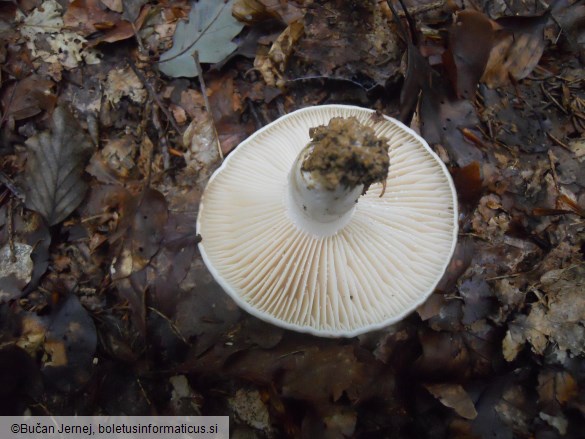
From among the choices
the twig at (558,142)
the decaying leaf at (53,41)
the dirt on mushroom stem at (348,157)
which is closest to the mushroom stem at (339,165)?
the dirt on mushroom stem at (348,157)

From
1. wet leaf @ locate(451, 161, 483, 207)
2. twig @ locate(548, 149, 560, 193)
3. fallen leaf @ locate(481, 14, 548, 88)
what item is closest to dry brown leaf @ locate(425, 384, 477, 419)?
wet leaf @ locate(451, 161, 483, 207)

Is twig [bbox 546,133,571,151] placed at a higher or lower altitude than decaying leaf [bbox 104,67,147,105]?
lower

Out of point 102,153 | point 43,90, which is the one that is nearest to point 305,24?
point 102,153

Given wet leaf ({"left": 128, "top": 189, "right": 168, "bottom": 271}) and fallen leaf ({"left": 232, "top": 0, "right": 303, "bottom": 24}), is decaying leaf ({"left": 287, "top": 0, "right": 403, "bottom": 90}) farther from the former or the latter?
wet leaf ({"left": 128, "top": 189, "right": 168, "bottom": 271})

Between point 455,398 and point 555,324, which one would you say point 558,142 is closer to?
point 555,324

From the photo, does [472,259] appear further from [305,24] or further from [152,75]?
[152,75]
